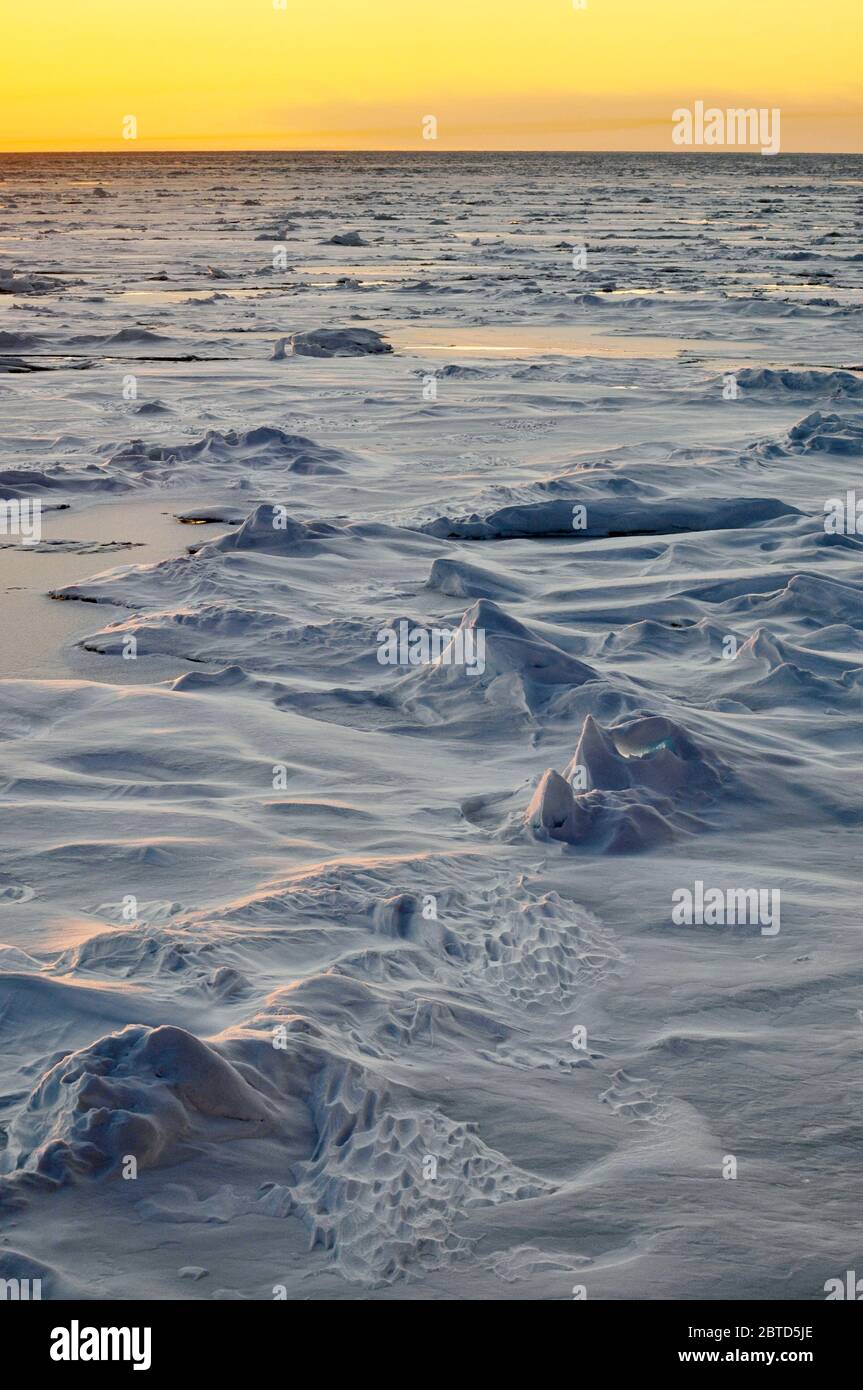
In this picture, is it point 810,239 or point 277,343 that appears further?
point 810,239

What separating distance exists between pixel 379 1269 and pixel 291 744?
2.75 metres

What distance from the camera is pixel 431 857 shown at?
409cm

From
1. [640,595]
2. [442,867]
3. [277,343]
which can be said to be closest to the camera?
[442,867]

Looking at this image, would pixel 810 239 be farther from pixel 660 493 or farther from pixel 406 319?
pixel 660 493

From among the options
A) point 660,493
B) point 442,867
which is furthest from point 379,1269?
point 660,493

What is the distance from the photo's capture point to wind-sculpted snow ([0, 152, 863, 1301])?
8.63 ft

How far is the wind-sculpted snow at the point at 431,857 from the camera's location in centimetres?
263

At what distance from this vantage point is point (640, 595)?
712cm

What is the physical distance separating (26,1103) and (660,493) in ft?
23.0

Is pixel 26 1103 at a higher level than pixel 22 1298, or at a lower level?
higher

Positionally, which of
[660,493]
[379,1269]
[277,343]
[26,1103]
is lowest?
[379,1269]

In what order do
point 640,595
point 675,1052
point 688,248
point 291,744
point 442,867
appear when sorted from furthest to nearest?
point 688,248 < point 640,595 < point 291,744 < point 442,867 < point 675,1052

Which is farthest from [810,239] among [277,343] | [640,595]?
[640,595]

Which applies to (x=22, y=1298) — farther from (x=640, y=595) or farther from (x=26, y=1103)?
(x=640, y=595)
